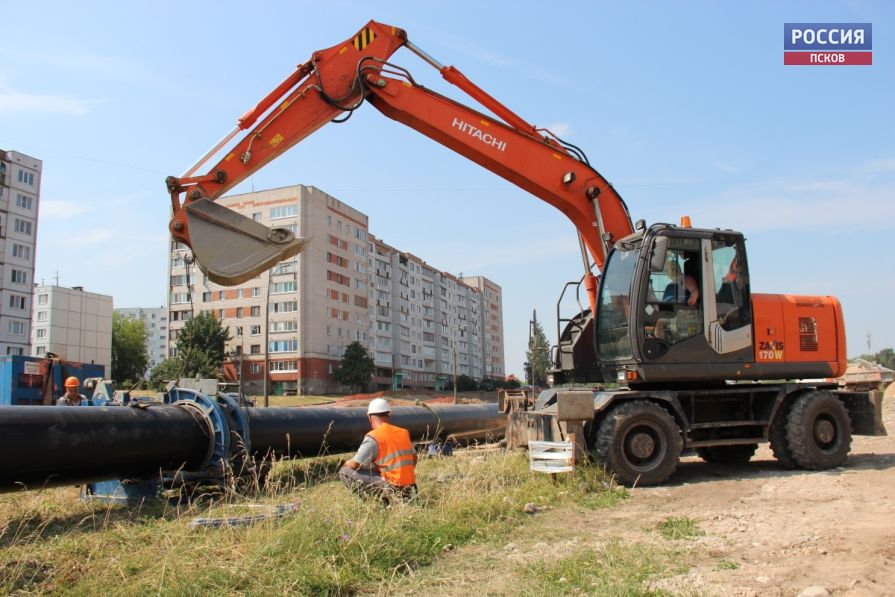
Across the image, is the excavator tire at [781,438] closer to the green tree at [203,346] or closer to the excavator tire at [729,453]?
the excavator tire at [729,453]

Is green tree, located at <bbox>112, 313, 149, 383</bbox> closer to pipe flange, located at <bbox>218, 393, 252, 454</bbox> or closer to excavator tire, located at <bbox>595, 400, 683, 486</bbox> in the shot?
pipe flange, located at <bbox>218, 393, 252, 454</bbox>

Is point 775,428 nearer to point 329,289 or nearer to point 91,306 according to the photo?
point 329,289

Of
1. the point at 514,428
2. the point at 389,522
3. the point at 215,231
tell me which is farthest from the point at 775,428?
the point at 215,231

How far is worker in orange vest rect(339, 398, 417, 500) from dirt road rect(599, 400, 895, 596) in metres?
1.84

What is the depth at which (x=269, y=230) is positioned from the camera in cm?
867

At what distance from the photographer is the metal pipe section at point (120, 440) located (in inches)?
254

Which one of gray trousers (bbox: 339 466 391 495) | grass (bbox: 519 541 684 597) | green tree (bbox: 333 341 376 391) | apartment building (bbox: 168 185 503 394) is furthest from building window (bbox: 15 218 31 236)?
grass (bbox: 519 541 684 597)

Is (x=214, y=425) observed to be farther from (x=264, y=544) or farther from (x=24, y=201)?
(x=24, y=201)

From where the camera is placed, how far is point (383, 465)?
6293mm

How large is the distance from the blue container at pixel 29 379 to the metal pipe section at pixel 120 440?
454 inches

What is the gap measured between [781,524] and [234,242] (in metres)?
6.73

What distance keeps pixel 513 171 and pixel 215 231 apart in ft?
14.8

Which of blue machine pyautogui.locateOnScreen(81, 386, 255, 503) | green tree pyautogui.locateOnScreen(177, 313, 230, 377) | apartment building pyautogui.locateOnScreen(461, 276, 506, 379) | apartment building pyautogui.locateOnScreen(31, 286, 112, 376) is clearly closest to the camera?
blue machine pyautogui.locateOnScreen(81, 386, 255, 503)

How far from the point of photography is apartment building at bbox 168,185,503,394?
2549 inches
